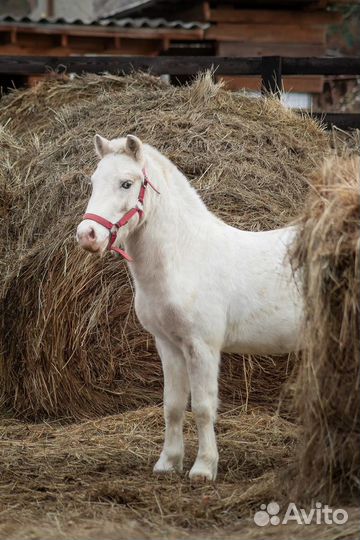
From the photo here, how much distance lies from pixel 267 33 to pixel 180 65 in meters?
7.75

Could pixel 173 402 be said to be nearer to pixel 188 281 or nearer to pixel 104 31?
pixel 188 281

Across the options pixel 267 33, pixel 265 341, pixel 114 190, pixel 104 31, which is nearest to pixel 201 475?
pixel 265 341

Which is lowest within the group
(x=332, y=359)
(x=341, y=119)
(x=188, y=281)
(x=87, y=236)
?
(x=332, y=359)

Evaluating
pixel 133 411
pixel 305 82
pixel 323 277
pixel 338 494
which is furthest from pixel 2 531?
pixel 305 82

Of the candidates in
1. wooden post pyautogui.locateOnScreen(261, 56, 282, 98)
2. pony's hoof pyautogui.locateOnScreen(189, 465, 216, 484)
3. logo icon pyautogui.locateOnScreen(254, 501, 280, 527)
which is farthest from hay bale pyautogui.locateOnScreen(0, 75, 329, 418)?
logo icon pyautogui.locateOnScreen(254, 501, 280, 527)

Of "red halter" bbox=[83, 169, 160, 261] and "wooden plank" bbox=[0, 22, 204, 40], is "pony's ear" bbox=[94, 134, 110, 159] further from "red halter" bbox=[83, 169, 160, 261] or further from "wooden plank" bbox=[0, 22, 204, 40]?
"wooden plank" bbox=[0, 22, 204, 40]

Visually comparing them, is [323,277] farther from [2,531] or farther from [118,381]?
[118,381]

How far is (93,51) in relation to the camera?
15.6m

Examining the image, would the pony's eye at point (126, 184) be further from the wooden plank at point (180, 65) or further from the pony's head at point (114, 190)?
the wooden plank at point (180, 65)

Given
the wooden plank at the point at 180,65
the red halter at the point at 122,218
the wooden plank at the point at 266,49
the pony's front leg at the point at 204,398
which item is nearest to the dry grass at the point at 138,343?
the pony's front leg at the point at 204,398

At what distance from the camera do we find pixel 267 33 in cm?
1700

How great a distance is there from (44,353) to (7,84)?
6.94 m

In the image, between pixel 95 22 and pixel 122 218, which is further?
pixel 95 22

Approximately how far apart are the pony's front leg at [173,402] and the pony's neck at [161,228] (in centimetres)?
45
